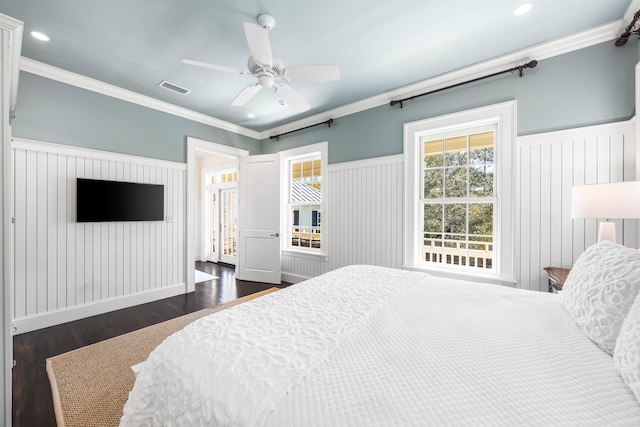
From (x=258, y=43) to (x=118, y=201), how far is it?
8.48 feet

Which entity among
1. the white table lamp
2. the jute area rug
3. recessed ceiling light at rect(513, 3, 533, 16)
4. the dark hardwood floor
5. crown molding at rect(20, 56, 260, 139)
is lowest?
the dark hardwood floor

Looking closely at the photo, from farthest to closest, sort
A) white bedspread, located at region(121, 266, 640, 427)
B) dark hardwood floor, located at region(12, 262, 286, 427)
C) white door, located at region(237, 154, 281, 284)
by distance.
→ white door, located at region(237, 154, 281, 284) < dark hardwood floor, located at region(12, 262, 286, 427) < white bedspread, located at region(121, 266, 640, 427)

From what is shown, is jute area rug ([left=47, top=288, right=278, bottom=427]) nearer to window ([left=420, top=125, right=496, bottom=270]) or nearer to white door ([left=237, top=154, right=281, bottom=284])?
white door ([left=237, top=154, right=281, bottom=284])

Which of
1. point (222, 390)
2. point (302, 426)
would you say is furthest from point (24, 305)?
point (302, 426)

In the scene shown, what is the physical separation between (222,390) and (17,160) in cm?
337

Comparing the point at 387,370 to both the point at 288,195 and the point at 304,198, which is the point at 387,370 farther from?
the point at 288,195

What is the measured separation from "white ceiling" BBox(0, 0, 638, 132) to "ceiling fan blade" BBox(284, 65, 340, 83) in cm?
40

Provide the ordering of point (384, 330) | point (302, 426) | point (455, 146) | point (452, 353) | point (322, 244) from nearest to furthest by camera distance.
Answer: point (302, 426) → point (452, 353) → point (384, 330) → point (455, 146) → point (322, 244)

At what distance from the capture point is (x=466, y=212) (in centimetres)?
287

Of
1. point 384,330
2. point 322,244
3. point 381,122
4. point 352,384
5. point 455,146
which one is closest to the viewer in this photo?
point 352,384

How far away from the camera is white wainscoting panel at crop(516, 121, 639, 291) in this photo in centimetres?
206

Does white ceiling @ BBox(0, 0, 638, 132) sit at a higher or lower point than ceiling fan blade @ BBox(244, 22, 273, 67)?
higher

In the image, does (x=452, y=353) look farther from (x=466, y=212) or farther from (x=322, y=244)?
(x=322, y=244)

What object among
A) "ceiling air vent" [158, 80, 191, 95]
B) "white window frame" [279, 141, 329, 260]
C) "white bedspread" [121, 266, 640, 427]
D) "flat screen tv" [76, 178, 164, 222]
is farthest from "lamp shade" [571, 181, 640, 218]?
"flat screen tv" [76, 178, 164, 222]
